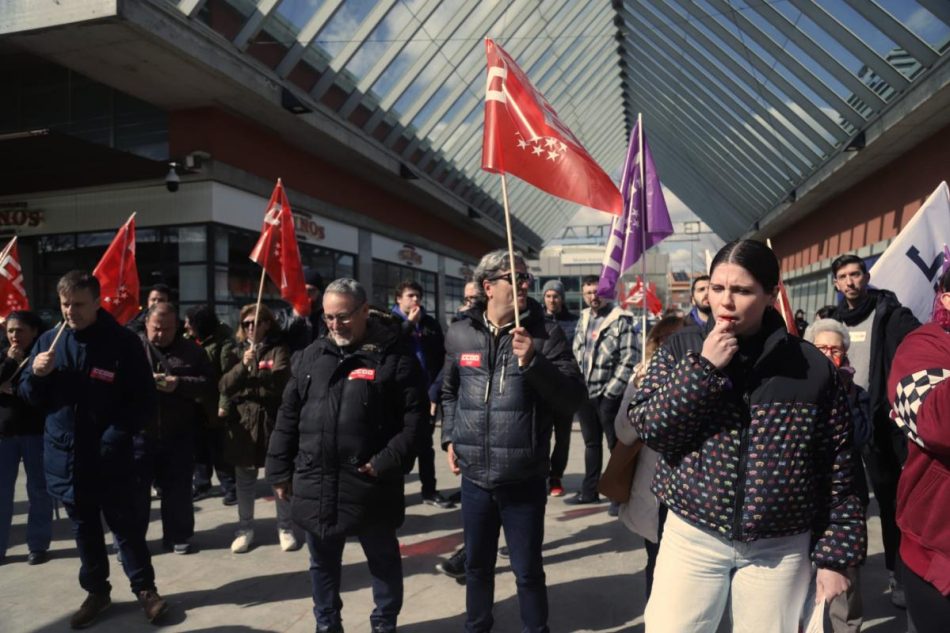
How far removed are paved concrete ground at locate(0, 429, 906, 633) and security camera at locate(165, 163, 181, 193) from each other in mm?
7547

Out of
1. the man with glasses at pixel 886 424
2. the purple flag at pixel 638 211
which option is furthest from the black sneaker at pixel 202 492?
the man with glasses at pixel 886 424

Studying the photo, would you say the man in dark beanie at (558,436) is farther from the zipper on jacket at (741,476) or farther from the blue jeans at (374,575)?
Result: the zipper on jacket at (741,476)

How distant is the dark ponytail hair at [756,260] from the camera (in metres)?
2.07

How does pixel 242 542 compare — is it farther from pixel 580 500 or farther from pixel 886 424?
pixel 886 424

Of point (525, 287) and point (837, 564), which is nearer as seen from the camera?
point (837, 564)

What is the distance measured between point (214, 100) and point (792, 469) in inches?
486

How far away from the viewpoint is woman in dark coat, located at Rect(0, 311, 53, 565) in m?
4.90

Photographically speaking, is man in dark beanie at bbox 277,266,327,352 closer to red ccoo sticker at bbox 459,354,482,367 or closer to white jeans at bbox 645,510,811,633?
red ccoo sticker at bbox 459,354,482,367

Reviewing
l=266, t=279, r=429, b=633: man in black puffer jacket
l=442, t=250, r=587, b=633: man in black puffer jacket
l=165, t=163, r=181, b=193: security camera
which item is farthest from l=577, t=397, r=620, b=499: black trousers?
l=165, t=163, r=181, b=193: security camera

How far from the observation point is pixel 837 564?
2004 mm

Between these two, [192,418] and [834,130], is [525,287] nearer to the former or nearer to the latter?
[192,418]

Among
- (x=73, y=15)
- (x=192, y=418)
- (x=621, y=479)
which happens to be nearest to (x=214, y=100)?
(x=73, y=15)

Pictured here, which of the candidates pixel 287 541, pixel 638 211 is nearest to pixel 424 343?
pixel 287 541

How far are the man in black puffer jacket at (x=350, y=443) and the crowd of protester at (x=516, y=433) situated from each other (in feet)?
0.04
